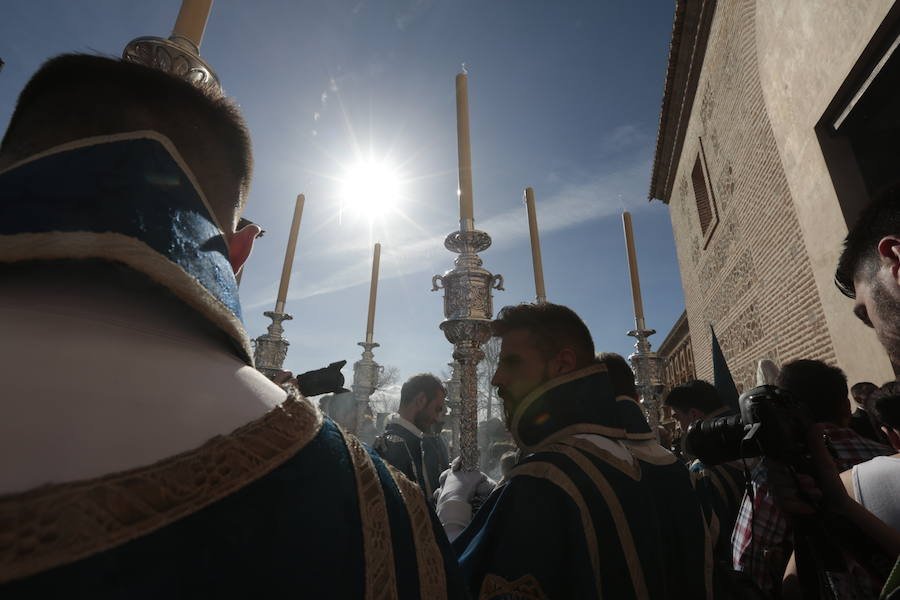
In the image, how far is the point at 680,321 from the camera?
1766cm

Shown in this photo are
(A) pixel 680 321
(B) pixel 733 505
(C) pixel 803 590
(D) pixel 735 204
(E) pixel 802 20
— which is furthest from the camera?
(A) pixel 680 321

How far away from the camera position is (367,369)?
25.3 ft

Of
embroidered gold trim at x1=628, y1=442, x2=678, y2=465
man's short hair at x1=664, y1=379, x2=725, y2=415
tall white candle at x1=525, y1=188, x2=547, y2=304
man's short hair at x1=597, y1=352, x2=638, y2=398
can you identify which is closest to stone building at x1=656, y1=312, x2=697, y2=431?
man's short hair at x1=664, y1=379, x2=725, y2=415

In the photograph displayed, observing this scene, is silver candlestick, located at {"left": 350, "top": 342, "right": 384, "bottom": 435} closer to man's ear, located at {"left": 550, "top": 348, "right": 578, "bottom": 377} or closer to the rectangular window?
man's ear, located at {"left": 550, "top": 348, "right": 578, "bottom": 377}

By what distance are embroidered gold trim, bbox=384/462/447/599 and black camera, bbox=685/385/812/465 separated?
4.84 feet

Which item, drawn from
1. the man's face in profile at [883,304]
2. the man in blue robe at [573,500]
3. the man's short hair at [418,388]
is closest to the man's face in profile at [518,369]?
the man in blue robe at [573,500]

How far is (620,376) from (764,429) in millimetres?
1721

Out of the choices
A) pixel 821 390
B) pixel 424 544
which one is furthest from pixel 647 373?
pixel 424 544

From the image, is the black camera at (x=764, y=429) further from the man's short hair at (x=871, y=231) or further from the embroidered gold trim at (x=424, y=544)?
the embroidered gold trim at (x=424, y=544)

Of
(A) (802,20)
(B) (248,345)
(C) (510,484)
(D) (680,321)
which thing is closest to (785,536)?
(C) (510,484)

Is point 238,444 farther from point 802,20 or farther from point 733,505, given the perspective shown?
point 802,20

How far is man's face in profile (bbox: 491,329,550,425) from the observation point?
6.84 ft

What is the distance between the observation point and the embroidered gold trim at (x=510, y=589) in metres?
1.32

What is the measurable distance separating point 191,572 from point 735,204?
33.5ft
